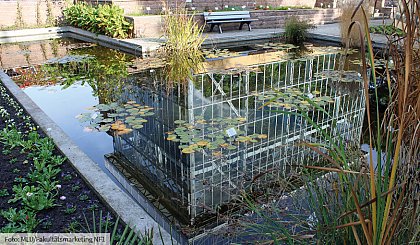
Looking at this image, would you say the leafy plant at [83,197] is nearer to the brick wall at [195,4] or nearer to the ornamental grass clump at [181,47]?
the ornamental grass clump at [181,47]

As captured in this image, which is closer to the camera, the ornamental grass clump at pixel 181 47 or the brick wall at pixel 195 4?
the ornamental grass clump at pixel 181 47

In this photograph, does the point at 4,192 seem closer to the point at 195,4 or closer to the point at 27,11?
the point at 27,11

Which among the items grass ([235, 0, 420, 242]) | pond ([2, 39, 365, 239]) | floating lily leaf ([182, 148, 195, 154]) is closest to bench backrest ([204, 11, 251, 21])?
pond ([2, 39, 365, 239])

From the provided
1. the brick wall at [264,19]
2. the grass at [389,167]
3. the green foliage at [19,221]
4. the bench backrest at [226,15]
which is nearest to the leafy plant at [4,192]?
the green foliage at [19,221]

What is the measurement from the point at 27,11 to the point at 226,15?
236 inches

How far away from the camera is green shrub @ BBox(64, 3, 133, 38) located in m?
9.54

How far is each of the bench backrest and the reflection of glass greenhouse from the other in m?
5.13

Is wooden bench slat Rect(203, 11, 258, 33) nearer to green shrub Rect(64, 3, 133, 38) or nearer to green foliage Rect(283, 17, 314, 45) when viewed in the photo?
green foliage Rect(283, 17, 314, 45)

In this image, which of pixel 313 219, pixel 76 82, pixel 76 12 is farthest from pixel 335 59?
pixel 76 12

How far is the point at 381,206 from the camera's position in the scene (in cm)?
116

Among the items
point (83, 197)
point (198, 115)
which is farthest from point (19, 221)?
point (198, 115)

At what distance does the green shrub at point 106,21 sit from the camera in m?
9.54

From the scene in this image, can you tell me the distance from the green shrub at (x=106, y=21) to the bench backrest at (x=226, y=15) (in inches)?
91.6

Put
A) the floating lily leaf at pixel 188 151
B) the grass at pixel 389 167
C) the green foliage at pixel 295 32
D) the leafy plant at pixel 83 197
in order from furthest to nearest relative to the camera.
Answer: the green foliage at pixel 295 32
the floating lily leaf at pixel 188 151
the leafy plant at pixel 83 197
the grass at pixel 389 167
